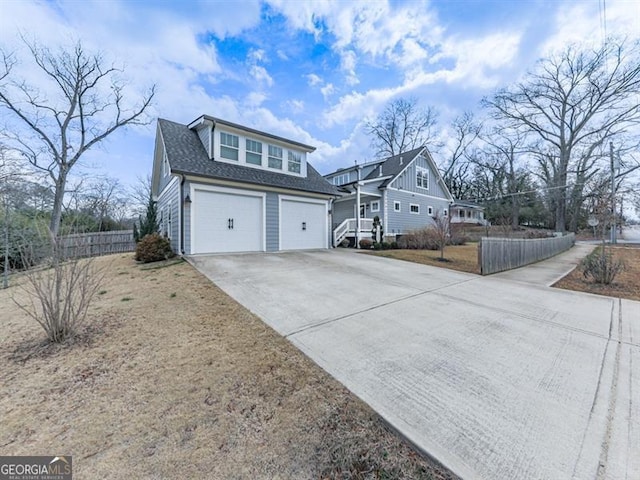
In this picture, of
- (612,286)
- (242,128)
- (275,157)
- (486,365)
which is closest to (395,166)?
(275,157)

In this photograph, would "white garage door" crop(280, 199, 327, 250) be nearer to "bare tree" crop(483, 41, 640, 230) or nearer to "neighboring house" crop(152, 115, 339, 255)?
"neighboring house" crop(152, 115, 339, 255)

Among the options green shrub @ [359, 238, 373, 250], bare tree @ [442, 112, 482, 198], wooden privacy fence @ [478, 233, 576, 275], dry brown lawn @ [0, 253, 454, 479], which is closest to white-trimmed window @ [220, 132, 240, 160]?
green shrub @ [359, 238, 373, 250]

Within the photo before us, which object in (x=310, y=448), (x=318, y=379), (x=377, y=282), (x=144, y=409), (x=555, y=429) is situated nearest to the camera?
(x=310, y=448)

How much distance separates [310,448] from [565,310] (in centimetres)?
564

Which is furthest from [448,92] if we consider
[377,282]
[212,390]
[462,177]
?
[212,390]

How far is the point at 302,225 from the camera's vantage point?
42.1 feet

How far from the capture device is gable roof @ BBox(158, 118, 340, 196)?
381 inches

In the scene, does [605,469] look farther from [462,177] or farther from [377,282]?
[462,177]

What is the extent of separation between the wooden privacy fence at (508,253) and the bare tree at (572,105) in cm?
1960

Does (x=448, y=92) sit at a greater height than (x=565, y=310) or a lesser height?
greater

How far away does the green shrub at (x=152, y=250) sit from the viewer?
941cm

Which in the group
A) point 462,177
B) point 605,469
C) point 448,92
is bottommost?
point 605,469

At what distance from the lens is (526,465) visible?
1.69 metres

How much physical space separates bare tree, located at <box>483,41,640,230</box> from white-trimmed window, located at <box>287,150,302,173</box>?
2701 centimetres
